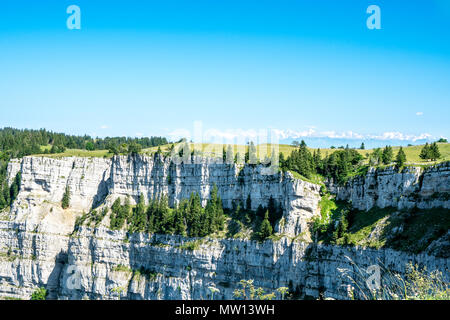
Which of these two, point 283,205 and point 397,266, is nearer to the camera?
point 397,266

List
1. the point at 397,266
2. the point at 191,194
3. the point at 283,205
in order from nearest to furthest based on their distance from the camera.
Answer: the point at 397,266, the point at 283,205, the point at 191,194

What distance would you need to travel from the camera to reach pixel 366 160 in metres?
98.8

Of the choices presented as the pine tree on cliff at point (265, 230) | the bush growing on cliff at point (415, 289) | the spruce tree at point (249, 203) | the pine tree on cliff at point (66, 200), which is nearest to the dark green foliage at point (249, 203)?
the spruce tree at point (249, 203)

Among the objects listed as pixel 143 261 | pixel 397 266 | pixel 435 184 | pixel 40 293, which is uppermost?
pixel 435 184

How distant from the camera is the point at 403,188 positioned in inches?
2714

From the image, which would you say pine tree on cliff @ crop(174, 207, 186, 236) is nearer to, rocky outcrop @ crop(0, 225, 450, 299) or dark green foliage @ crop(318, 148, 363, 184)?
rocky outcrop @ crop(0, 225, 450, 299)

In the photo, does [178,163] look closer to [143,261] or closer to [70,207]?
[143,261]

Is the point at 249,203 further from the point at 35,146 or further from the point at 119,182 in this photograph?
the point at 35,146

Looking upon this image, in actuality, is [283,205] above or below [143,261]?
above

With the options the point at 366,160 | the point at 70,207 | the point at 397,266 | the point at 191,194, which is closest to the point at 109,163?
the point at 70,207

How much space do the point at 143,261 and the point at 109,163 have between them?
3743 centimetres

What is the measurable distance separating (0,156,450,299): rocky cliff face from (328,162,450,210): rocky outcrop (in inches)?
8.0
